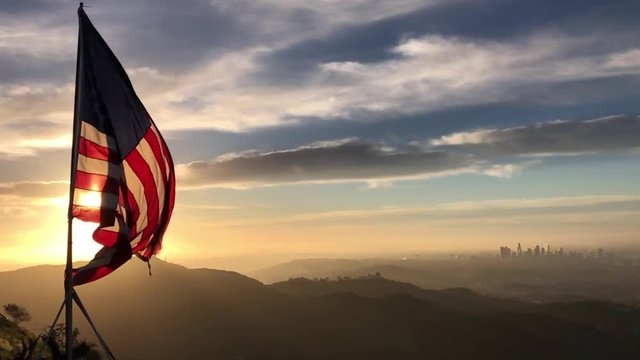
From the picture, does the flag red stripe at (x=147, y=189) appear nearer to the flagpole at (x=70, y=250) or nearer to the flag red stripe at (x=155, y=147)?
the flag red stripe at (x=155, y=147)

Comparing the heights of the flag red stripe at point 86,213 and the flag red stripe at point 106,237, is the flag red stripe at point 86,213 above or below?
above

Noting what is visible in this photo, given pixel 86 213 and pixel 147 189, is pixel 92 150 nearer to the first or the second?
pixel 86 213

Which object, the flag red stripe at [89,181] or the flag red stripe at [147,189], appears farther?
the flag red stripe at [147,189]

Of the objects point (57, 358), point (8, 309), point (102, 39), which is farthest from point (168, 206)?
point (8, 309)

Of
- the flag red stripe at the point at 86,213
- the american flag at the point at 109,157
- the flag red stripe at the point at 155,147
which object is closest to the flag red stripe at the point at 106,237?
the american flag at the point at 109,157

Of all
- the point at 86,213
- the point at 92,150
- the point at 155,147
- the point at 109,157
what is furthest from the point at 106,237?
the point at 155,147

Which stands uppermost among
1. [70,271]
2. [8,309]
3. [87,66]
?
[87,66]

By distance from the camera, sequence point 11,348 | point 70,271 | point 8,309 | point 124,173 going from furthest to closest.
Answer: point 8,309 < point 11,348 < point 124,173 < point 70,271

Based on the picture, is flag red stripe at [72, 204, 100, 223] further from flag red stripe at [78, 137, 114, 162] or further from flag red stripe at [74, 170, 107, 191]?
flag red stripe at [78, 137, 114, 162]

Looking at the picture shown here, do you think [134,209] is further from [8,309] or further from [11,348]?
[8,309]
